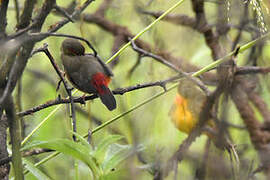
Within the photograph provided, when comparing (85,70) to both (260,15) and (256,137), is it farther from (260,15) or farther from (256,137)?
(260,15)

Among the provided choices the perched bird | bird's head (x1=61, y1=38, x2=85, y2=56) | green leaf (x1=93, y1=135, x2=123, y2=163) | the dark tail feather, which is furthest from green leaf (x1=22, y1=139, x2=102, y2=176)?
the perched bird

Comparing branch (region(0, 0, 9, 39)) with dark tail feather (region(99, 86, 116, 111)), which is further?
dark tail feather (region(99, 86, 116, 111))

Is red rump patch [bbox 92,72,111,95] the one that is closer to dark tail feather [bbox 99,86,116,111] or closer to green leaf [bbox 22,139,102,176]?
dark tail feather [bbox 99,86,116,111]

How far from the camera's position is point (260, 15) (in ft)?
3.90

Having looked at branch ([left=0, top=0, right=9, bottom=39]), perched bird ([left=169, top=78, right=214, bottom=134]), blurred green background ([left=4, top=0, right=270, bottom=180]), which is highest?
branch ([left=0, top=0, right=9, bottom=39])

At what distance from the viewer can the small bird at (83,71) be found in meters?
2.28

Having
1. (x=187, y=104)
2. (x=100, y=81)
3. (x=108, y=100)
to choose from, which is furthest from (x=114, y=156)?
(x=187, y=104)

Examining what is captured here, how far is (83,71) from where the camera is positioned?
7.72ft

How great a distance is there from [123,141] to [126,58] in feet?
2.60

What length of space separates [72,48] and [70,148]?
3.83 feet

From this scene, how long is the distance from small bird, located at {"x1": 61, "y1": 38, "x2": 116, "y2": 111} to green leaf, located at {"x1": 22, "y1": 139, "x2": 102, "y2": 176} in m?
0.96

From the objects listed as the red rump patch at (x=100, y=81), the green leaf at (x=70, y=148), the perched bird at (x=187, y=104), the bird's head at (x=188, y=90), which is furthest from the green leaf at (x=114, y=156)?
the bird's head at (x=188, y=90)

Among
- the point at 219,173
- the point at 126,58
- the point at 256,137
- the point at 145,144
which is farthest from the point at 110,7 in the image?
the point at 219,173

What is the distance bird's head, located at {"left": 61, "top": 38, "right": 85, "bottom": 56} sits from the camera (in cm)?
230
